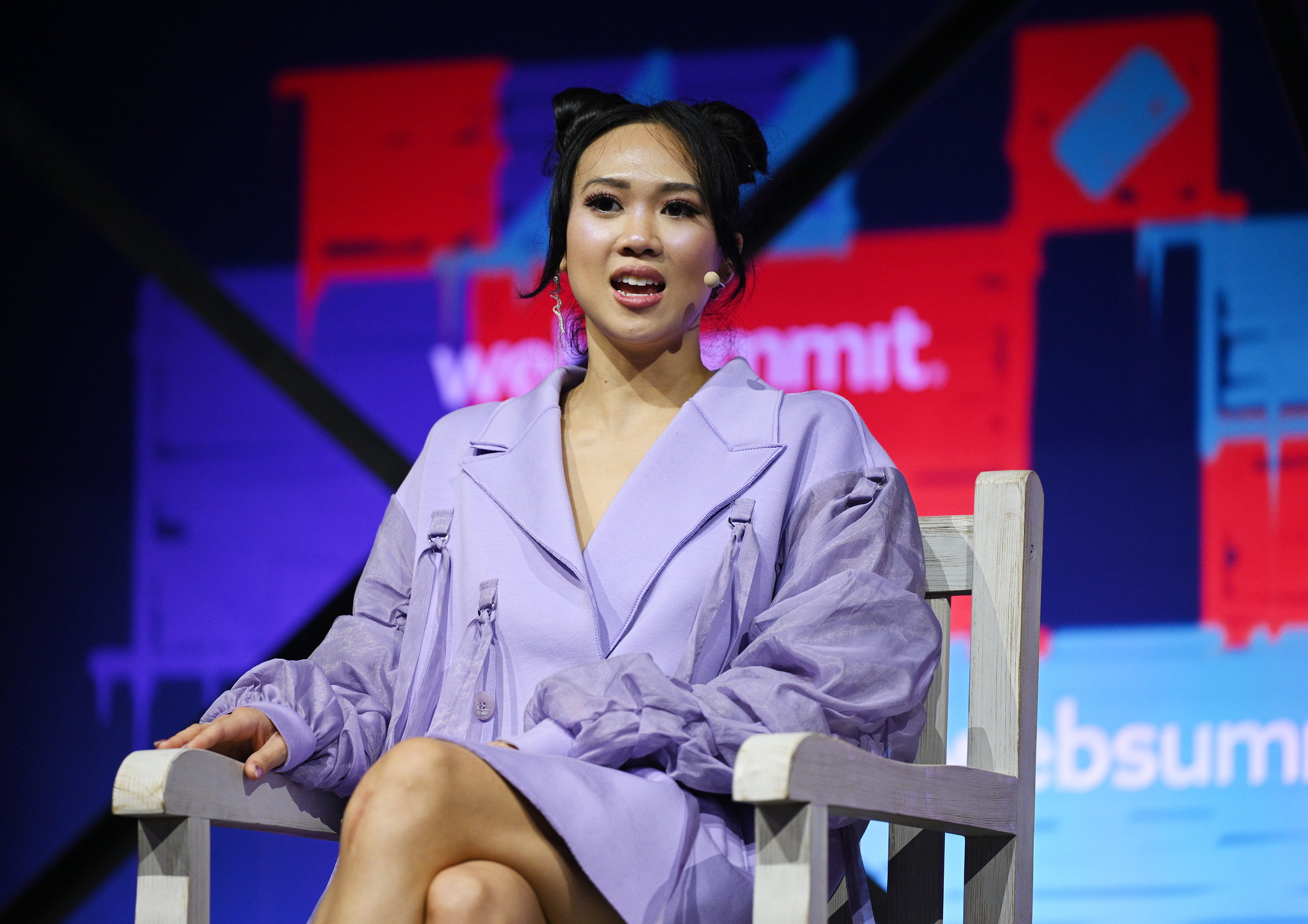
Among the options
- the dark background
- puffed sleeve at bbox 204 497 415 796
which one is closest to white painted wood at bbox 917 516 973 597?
puffed sleeve at bbox 204 497 415 796

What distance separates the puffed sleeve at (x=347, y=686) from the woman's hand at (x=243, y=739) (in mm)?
10

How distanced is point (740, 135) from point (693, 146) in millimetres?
76

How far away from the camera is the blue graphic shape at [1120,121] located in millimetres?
Result: 2359

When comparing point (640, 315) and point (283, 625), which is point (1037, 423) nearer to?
point (640, 315)

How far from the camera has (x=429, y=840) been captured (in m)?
1.12

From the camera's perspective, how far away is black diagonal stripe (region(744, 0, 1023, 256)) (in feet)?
7.61

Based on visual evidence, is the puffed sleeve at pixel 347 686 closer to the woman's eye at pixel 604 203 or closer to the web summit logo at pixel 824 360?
the woman's eye at pixel 604 203

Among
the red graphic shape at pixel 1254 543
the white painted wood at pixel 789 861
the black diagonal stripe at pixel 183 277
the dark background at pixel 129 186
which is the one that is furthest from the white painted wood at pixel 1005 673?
the black diagonal stripe at pixel 183 277

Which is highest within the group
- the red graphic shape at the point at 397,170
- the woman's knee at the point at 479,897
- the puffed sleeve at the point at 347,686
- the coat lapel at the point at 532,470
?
the red graphic shape at the point at 397,170

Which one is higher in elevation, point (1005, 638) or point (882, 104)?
point (882, 104)

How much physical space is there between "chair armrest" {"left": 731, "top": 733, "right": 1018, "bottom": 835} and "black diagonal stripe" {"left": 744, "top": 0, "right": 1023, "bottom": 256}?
3.79 feet

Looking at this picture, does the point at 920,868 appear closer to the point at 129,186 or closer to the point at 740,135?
the point at 740,135

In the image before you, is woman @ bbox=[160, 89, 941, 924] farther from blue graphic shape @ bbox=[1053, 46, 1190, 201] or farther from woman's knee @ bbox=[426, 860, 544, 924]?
blue graphic shape @ bbox=[1053, 46, 1190, 201]

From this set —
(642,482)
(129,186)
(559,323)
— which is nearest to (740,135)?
(559,323)
